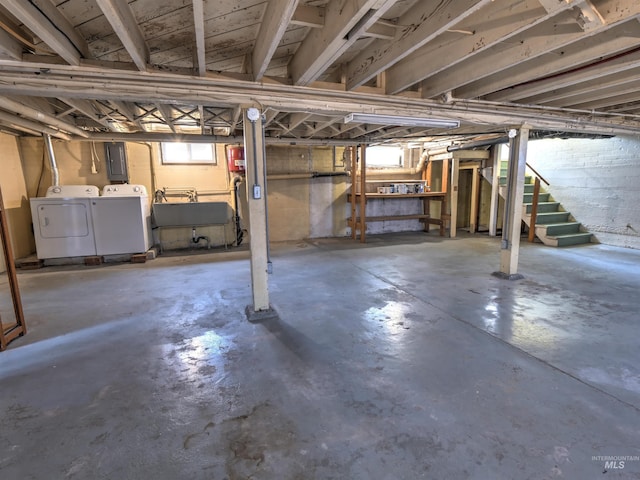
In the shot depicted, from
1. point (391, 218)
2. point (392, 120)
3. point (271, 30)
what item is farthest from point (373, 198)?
point (271, 30)

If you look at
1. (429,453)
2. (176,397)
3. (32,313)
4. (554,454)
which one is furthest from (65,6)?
(554,454)

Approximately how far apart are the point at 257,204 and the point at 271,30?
1.46 meters

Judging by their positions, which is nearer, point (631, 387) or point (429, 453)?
point (429, 453)

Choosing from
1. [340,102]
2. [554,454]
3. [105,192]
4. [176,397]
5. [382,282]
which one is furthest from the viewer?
[105,192]

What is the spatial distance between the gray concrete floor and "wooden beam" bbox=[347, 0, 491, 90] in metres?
2.18

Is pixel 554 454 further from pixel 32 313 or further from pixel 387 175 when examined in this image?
pixel 387 175

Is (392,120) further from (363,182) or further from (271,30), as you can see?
(363,182)

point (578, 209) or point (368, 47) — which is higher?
point (368, 47)

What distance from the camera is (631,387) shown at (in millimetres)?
2000

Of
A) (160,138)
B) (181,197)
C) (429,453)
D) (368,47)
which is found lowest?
(429,453)

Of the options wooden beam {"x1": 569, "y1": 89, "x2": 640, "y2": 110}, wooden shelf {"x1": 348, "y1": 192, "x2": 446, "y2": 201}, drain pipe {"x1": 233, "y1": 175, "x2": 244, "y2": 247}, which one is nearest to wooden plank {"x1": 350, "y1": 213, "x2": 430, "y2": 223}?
wooden shelf {"x1": 348, "y1": 192, "x2": 446, "y2": 201}

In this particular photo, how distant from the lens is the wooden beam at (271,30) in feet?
5.76

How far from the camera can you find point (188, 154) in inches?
256

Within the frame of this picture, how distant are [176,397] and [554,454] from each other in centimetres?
205
